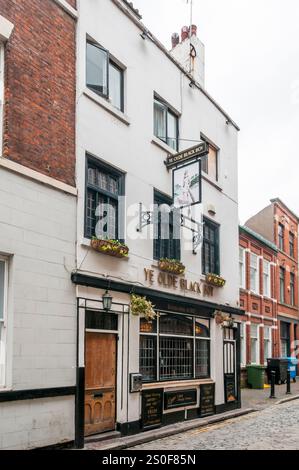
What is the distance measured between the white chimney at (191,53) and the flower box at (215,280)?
613 centimetres

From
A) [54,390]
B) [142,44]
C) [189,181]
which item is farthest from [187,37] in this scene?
[54,390]

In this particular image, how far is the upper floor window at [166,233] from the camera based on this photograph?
14797 mm

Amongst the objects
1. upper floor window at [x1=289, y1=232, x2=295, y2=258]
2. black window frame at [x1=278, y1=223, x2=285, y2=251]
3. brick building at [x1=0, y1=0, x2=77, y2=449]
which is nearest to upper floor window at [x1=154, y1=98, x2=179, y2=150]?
brick building at [x1=0, y1=0, x2=77, y2=449]

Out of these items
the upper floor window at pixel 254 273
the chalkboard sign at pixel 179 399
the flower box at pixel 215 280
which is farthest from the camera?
the upper floor window at pixel 254 273

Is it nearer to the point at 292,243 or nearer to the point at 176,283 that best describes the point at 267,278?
the point at 292,243

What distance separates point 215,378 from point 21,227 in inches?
360

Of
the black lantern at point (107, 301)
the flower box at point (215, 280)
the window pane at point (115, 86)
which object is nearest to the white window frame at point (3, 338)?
the black lantern at point (107, 301)

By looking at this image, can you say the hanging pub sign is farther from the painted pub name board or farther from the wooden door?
the wooden door

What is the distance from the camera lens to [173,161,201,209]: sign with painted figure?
14406mm

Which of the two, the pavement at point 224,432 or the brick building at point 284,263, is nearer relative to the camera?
the pavement at point 224,432

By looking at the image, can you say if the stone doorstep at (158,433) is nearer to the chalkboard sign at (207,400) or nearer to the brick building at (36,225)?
the chalkboard sign at (207,400)

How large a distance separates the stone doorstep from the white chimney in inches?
395

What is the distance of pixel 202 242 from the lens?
17172 mm

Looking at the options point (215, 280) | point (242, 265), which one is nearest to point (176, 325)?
point (215, 280)
